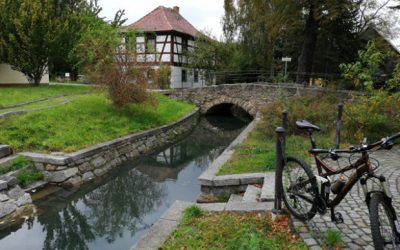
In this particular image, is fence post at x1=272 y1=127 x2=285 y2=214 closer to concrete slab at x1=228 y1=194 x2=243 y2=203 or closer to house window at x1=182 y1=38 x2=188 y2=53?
concrete slab at x1=228 y1=194 x2=243 y2=203

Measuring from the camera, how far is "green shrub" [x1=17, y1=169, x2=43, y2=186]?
26.7ft

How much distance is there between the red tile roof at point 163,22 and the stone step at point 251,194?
24555 mm

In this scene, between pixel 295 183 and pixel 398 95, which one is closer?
pixel 295 183

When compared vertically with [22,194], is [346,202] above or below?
above

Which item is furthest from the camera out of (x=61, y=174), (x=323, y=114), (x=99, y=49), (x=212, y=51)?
(x=212, y=51)

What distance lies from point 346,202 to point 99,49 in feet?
32.7

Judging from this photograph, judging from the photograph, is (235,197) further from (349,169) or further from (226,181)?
(349,169)

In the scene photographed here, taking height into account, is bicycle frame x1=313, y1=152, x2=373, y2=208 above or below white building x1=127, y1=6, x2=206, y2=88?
below

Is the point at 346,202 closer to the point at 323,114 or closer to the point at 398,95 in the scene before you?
the point at 398,95

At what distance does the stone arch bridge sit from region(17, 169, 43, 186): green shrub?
12316 millimetres

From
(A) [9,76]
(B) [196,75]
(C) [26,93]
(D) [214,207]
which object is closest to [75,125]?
(C) [26,93]

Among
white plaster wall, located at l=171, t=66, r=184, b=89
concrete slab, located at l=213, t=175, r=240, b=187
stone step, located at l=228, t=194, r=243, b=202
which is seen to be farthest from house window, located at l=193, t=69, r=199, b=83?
stone step, located at l=228, t=194, r=243, b=202

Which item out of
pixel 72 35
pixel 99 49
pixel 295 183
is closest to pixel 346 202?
pixel 295 183

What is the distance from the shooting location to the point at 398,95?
30.6 ft
